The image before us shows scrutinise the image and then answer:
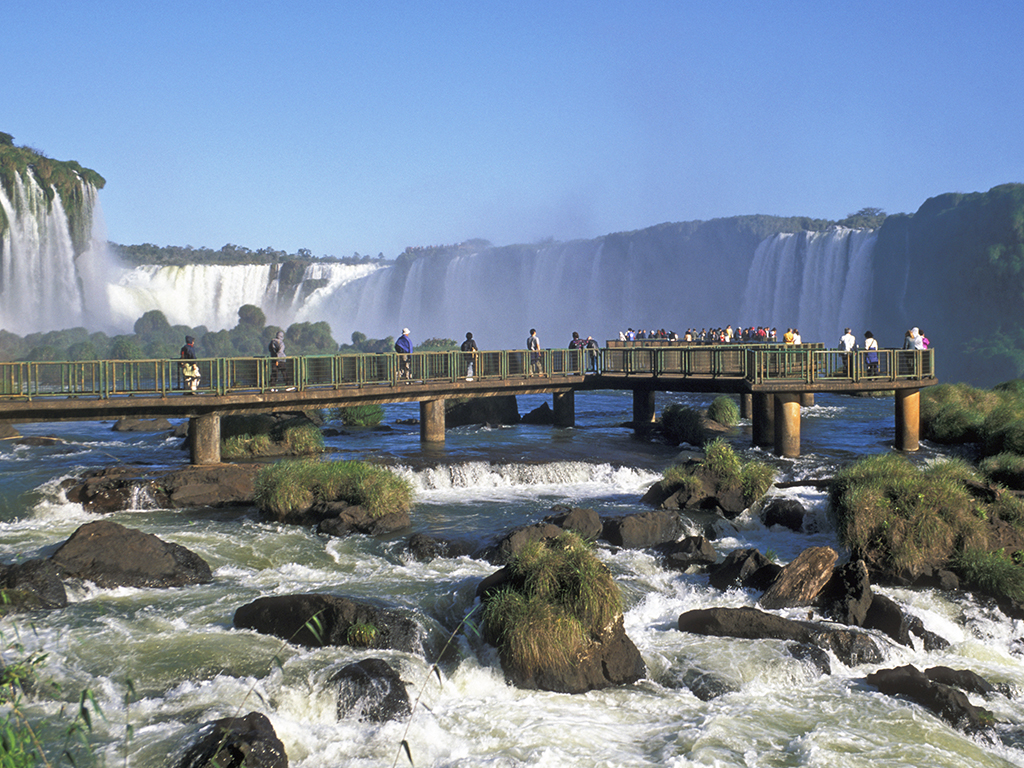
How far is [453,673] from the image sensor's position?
8625 millimetres

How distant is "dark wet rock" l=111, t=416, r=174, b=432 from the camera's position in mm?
28234

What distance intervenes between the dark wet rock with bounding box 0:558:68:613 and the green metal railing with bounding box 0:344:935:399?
7.47 m

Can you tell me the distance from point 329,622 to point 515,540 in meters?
3.99

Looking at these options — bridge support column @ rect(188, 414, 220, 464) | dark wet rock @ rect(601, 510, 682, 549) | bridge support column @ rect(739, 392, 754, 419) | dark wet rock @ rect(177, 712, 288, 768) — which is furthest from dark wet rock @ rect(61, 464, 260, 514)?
bridge support column @ rect(739, 392, 754, 419)

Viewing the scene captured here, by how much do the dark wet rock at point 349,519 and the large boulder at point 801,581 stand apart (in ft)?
21.3

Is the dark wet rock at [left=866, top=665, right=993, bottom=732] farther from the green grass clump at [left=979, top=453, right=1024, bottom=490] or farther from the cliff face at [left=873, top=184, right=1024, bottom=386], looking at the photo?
the cliff face at [left=873, top=184, right=1024, bottom=386]

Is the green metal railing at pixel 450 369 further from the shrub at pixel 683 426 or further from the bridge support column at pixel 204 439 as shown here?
the shrub at pixel 683 426

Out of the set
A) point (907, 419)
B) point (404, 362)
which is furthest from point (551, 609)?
point (907, 419)

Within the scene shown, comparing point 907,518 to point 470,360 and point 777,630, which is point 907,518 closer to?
point 777,630

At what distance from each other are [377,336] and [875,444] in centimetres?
7734

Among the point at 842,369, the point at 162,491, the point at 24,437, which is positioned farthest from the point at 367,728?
the point at 24,437

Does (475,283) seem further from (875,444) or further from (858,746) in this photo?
(858,746)

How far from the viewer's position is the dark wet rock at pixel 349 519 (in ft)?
46.6

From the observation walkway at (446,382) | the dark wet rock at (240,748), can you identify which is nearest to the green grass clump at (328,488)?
the observation walkway at (446,382)
